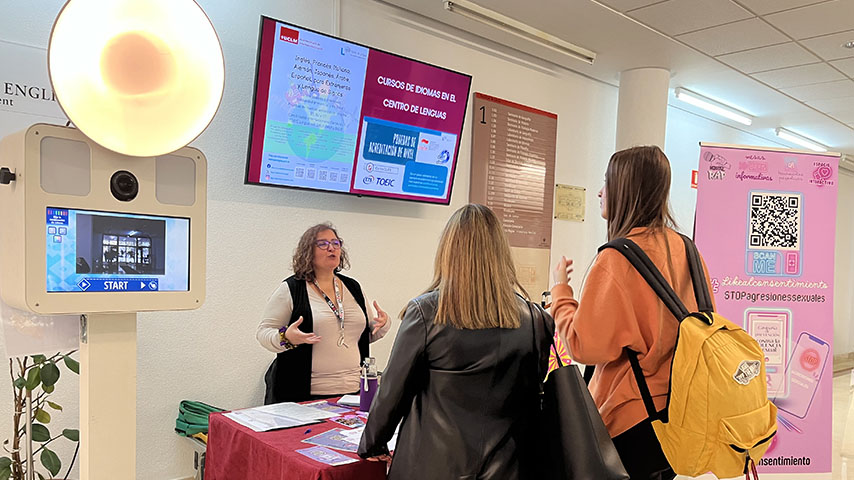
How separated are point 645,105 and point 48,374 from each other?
4465mm

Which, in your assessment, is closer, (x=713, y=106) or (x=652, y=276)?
(x=652, y=276)

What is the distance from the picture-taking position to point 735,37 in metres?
4.28

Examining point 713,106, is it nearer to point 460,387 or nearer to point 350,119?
point 350,119

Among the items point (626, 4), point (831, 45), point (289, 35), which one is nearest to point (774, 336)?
point (831, 45)

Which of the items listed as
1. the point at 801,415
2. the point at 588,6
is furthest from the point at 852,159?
the point at 588,6

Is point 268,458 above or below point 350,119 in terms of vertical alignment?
below

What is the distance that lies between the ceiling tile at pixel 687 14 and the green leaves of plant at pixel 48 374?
357 centimetres

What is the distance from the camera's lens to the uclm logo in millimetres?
3145

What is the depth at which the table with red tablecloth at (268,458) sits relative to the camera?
172cm

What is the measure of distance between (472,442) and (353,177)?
7.20ft

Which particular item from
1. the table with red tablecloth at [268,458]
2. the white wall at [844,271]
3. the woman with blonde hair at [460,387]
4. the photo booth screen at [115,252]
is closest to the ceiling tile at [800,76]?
the woman with blonde hair at [460,387]

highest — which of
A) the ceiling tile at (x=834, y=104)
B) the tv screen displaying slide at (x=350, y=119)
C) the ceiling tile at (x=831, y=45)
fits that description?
the ceiling tile at (x=831, y=45)

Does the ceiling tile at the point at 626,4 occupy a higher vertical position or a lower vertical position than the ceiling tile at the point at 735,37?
higher

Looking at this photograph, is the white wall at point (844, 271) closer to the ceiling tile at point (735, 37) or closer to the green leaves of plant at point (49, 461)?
the ceiling tile at point (735, 37)
